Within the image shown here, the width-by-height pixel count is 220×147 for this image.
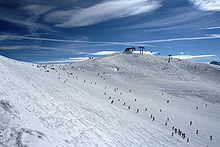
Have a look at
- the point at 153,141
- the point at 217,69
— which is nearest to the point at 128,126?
the point at 153,141

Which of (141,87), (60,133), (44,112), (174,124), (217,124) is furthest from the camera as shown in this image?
(141,87)

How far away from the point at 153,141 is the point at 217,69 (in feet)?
191

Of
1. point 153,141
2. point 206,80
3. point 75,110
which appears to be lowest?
point 206,80

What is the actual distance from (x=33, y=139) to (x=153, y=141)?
10.1 m

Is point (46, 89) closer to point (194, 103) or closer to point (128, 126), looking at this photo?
point (128, 126)

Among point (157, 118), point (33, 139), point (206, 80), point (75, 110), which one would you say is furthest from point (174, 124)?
point (206, 80)

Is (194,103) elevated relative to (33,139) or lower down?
lower down

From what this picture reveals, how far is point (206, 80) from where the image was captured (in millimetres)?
59281

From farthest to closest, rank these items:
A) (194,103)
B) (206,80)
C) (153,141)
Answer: (206,80), (194,103), (153,141)

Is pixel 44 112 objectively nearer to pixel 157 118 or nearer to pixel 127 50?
pixel 157 118

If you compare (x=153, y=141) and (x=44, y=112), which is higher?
(x=44, y=112)

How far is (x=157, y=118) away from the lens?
87.4ft

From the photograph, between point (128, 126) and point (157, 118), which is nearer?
point (128, 126)

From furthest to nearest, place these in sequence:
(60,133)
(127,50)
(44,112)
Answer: (127,50), (44,112), (60,133)
